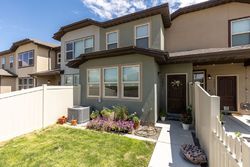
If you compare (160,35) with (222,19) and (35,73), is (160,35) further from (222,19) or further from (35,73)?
(35,73)

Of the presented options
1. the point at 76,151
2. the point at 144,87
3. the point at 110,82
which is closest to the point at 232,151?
the point at 76,151

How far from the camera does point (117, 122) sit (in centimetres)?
706

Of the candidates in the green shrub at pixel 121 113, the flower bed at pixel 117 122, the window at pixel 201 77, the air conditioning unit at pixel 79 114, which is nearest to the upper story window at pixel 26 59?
the air conditioning unit at pixel 79 114

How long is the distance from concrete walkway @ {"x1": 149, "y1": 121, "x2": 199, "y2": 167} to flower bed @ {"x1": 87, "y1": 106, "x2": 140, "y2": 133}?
143 centimetres

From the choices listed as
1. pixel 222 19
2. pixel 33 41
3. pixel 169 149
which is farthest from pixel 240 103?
pixel 33 41

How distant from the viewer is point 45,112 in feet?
25.8

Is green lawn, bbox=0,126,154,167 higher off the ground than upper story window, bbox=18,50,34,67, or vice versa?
upper story window, bbox=18,50,34,67

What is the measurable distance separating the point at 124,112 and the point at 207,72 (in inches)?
274

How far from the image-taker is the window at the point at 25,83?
17.2 metres

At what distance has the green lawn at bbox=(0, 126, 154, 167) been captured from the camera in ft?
13.6

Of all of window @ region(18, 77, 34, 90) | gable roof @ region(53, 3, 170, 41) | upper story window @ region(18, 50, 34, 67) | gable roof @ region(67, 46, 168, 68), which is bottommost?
window @ region(18, 77, 34, 90)

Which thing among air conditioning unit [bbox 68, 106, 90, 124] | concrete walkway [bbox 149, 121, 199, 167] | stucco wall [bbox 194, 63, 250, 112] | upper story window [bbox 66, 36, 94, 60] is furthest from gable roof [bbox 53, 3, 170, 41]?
concrete walkway [bbox 149, 121, 199, 167]

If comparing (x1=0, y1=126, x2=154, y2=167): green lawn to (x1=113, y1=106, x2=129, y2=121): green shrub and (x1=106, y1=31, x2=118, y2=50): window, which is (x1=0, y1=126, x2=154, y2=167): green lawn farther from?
(x1=106, y1=31, x2=118, y2=50): window

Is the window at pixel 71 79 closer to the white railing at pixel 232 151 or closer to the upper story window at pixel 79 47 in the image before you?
the upper story window at pixel 79 47
